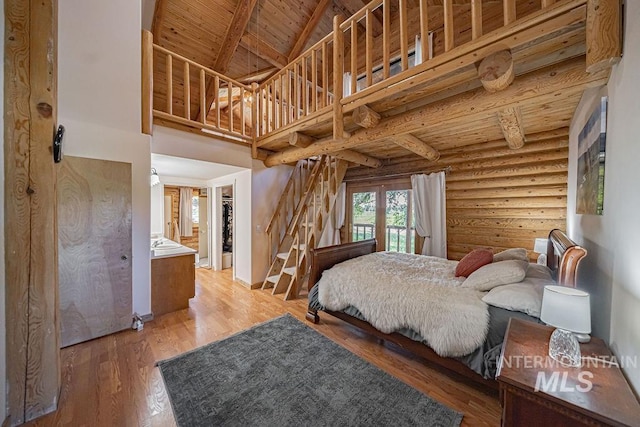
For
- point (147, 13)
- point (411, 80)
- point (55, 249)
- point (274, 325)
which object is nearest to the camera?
point (55, 249)

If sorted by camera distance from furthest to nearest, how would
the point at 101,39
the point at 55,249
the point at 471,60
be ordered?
the point at 101,39, the point at 471,60, the point at 55,249

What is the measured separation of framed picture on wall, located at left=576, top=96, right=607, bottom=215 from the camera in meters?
1.42

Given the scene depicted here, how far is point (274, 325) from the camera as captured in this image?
276 centimetres

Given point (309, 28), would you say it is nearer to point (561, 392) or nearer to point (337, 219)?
point (337, 219)

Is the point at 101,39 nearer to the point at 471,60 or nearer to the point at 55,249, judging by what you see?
the point at 55,249

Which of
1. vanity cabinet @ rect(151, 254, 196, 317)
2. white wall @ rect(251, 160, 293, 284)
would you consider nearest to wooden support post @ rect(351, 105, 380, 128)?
white wall @ rect(251, 160, 293, 284)

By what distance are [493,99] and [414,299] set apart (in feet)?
5.79

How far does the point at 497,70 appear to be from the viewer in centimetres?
170

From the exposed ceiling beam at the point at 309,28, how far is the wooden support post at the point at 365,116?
3.22 meters

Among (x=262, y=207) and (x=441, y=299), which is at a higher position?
(x=262, y=207)

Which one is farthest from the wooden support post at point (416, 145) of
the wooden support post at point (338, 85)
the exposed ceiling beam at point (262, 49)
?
the exposed ceiling beam at point (262, 49)

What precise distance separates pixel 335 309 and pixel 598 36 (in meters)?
2.78

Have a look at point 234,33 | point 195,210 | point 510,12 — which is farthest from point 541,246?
point 195,210

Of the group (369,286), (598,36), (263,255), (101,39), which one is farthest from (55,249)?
(598,36)
